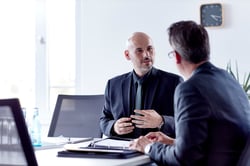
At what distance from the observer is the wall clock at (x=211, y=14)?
395 centimetres

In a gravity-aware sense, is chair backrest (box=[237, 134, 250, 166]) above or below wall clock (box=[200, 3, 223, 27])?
below

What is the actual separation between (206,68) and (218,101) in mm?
190

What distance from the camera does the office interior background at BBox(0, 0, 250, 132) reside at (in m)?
4.29

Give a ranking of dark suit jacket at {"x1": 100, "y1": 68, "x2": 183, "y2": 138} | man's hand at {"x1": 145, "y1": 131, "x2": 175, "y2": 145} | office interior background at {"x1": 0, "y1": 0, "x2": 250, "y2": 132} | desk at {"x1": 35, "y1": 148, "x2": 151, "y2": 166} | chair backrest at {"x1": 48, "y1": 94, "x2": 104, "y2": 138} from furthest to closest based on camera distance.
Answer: office interior background at {"x1": 0, "y1": 0, "x2": 250, "y2": 132}
chair backrest at {"x1": 48, "y1": 94, "x2": 104, "y2": 138}
dark suit jacket at {"x1": 100, "y1": 68, "x2": 183, "y2": 138}
man's hand at {"x1": 145, "y1": 131, "x2": 175, "y2": 145}
desk at {"x1": 35, "y1": 148, "x2": 151, "y2": 166}

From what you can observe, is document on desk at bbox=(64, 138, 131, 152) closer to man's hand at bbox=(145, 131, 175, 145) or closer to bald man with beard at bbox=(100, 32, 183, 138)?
man's hand at bbox=(145, 131, 175, 145)

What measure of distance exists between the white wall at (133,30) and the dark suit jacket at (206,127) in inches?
78.6

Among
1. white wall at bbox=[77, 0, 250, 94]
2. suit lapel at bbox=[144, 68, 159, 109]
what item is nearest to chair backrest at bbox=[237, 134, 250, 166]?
suit lapel at bbox=[144, 68, 159, 109]

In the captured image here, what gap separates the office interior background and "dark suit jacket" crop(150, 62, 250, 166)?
7.18ft

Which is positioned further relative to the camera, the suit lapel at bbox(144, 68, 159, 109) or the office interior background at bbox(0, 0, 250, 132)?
the office interior background at bbox(0, 0, 250, 132)

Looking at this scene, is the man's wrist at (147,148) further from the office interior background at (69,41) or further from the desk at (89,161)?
the office interior background at (69,41)

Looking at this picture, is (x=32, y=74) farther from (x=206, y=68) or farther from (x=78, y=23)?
(x=206, y=68)

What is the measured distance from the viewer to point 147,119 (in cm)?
268

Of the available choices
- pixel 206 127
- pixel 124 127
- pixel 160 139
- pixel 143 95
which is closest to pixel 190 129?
pixel 206 127

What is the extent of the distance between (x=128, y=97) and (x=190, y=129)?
1.21 meters
